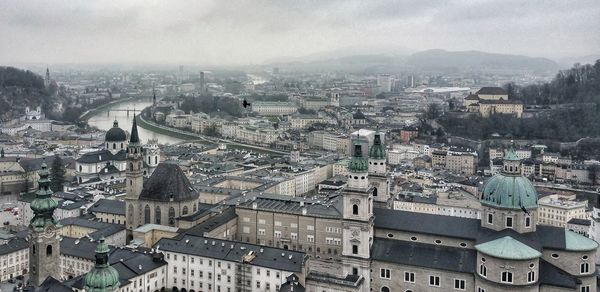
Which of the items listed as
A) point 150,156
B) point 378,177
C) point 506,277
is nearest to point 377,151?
point 378,177

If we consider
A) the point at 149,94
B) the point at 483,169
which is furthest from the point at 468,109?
the point at 149,94

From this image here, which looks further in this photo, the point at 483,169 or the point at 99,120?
the point at 99,120

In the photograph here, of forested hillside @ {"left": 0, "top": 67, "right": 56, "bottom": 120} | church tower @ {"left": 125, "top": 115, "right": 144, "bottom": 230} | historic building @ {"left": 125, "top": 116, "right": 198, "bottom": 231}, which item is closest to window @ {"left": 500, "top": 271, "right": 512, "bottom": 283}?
historic building @ {"left": 125, "top": 116, "right": 198, "bottom": 231}

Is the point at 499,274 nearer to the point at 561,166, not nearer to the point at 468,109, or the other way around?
the point at 561,166

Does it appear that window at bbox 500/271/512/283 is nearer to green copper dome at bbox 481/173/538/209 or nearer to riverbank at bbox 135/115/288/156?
green copper dome at bbox 481/173/538/209

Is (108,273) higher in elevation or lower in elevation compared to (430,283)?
higher

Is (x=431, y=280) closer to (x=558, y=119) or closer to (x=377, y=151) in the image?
(x=377, y=151)
